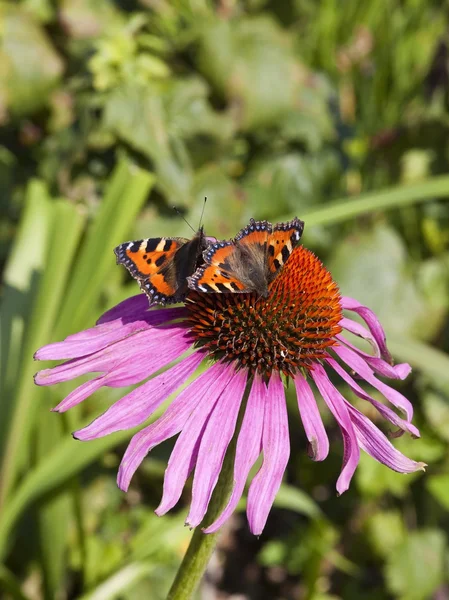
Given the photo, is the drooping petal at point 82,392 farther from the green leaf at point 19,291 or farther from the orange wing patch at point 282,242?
the green leaf at point 19,291

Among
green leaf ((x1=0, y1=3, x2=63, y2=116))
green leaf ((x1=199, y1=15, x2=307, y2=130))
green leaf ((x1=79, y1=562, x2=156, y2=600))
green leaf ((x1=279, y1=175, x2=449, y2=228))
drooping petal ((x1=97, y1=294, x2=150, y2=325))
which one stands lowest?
green leaf ((x1=79, y1=562, x2=156, y2=600))

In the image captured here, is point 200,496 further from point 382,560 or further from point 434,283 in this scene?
point 434,283

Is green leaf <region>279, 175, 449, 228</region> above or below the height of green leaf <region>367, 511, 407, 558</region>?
above

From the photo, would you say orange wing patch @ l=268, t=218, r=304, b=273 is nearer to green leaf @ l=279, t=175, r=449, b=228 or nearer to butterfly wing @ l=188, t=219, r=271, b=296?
butterfly wing @ l=188, t=219, r=271, b=296

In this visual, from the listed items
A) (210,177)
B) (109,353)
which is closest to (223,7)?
(210,177)

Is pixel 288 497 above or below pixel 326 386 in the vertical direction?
below

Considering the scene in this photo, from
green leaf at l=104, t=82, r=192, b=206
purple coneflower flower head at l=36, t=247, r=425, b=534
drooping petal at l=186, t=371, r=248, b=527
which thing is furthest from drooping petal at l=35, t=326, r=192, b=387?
green leaf at l=104, t=82, r=192, b=206

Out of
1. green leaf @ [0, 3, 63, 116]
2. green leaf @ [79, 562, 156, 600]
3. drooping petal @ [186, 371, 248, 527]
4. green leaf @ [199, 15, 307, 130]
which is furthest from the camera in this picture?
green leaf @ [199, 15, 307, 130]
